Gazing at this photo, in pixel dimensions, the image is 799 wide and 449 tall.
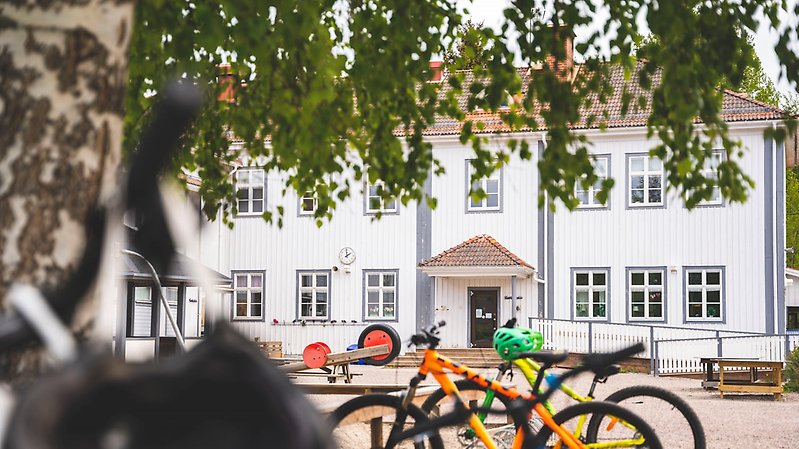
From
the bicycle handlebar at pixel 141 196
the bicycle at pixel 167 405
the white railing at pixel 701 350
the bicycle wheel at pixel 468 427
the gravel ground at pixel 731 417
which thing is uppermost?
the bicycle handlebar at pixel 141 196

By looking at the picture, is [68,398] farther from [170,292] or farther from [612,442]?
[170,292]

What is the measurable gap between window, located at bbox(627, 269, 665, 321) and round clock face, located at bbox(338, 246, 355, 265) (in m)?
8.00

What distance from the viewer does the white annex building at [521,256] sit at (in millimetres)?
31094

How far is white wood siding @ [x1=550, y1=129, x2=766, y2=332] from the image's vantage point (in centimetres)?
3094

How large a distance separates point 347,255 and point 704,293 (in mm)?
10193

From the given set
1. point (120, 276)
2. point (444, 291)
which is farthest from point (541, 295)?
point (120, 276)

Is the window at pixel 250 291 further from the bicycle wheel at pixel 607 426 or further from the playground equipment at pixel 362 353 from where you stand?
the bicycle wheel at pixel 607 426

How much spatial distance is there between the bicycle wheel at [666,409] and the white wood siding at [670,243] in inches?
984

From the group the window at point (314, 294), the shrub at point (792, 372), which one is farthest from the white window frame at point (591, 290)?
the shrub at point (792, 372)

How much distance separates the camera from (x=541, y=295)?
3244 centimetres

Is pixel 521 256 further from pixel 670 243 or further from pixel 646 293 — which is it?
pixel 670 243

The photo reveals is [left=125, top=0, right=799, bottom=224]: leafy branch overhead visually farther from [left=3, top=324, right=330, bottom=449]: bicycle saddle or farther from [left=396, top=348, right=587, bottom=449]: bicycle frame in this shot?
[left=3, top=324, right=330, bottom=449]: bicycle saddle

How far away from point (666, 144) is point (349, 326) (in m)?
27.7

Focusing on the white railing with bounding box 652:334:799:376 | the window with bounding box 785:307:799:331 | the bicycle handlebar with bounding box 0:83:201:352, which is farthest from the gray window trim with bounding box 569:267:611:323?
the bicycle handlebar with bounding box 0:83:201:352
